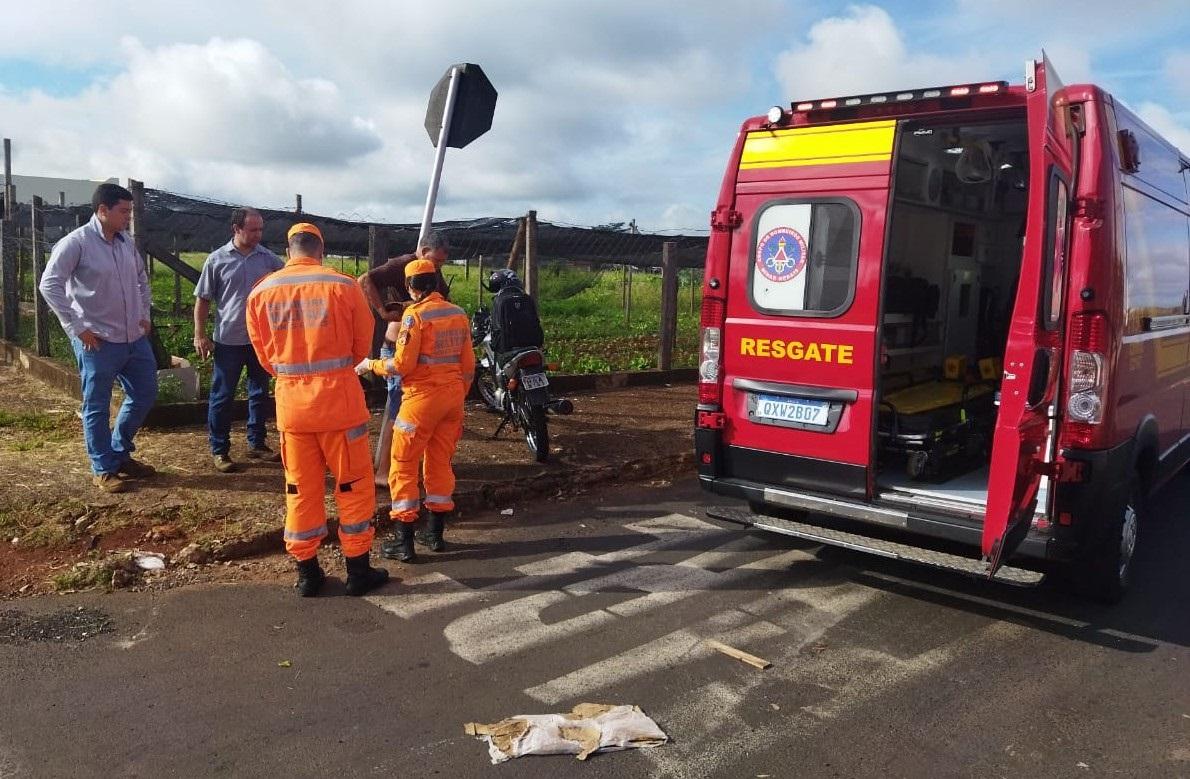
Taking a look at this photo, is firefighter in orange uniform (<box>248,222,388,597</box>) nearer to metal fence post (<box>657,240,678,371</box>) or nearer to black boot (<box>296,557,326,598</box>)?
black boot (<box>296,557,326,598</box>)

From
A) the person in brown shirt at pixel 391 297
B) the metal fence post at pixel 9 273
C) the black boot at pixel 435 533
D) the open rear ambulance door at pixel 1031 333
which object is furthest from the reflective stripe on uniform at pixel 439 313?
the metal fence post at pixel 9 273

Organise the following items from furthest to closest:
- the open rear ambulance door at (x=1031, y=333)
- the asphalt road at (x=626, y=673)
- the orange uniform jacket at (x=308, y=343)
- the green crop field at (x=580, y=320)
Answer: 1. the green crop field at (x=580, y=320)
2. the orange uniform jacket at (x=308, y=343)
3. the open rear ambulance door at (x=1031, y=333)
4. the asphalt road at (x=626, y=673)

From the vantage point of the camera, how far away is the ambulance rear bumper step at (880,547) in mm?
3998

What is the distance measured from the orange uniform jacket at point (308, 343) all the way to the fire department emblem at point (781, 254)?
7.42 feet

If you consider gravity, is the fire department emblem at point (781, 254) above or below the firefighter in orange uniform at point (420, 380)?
above

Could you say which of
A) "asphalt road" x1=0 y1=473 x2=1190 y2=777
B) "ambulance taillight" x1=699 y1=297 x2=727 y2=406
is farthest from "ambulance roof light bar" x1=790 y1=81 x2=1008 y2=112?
"asphalt road" x1=0 y1=473 x2=1190 y2=777

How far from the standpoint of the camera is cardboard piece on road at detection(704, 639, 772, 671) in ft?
12.4

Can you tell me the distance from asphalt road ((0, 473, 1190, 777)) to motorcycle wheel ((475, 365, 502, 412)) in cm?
349

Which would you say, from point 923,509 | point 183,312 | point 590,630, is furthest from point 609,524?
point 183,312

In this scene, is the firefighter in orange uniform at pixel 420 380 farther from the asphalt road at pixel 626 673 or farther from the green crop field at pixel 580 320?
the green crop field at pixel 580 320

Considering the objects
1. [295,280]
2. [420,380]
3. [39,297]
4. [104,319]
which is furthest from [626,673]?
[39,297]

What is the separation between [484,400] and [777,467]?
458cm

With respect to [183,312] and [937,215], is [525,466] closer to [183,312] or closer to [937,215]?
[937,215]

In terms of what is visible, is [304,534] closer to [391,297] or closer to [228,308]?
[391,297]
